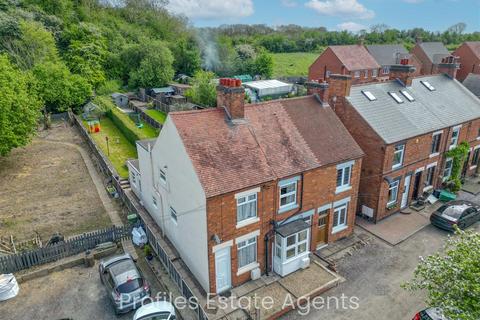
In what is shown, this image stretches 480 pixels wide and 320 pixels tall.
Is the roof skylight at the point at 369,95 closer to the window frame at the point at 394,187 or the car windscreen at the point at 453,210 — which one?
the window frame at the point at 394,187

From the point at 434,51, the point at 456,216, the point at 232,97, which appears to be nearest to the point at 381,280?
the point at 456,216

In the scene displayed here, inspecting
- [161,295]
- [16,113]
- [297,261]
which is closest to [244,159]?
[297,261]

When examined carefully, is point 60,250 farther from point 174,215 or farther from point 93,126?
point 93,126

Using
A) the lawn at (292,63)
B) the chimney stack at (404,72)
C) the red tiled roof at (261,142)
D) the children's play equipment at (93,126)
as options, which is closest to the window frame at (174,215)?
the red tiled roof at (261,142)

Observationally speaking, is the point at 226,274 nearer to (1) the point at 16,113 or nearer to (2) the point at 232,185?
(2) the point at 232,185

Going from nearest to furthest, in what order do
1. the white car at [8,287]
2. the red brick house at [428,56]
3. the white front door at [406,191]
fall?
the white car at [8,287] → the white front door at [406,191] → the red brick house at [428,56]

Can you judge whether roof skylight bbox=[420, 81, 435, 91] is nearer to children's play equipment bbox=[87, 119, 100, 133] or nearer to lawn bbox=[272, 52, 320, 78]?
children's play equipment bbox=[87, 119, 100, 133]

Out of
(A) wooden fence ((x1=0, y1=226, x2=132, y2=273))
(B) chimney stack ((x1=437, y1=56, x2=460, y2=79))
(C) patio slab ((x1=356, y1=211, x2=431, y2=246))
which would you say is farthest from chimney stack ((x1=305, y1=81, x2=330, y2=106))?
(B) chimney stack ((x1=437, y1=56, x2=460, y2=79))
